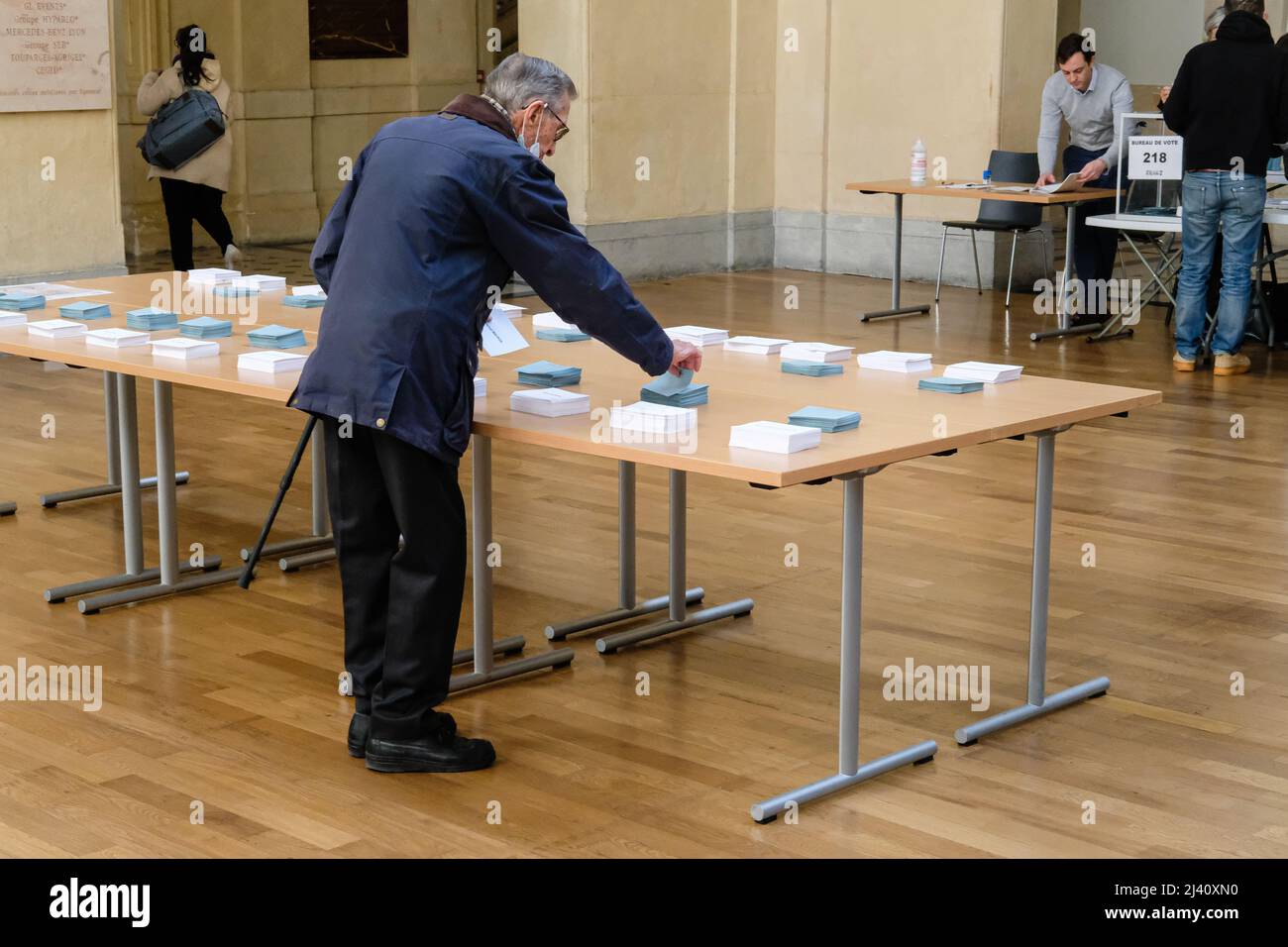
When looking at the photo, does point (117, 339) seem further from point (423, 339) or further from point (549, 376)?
point (423, 339)

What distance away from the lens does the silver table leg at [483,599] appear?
14.5 ft

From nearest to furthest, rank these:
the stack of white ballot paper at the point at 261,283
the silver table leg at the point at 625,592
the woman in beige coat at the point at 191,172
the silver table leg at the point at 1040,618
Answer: the silver table leg at the point at 1040,618, the silver table leg at the point at 625,592, the stack of white ballot paper at the point at 261,283, the woman in beige coat at the point at 191,172

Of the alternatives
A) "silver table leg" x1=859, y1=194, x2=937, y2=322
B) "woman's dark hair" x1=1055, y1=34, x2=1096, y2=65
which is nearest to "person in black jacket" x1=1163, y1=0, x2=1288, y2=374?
"woman's dark hair" x1=1055, y1=34, x2=1096, y2=65

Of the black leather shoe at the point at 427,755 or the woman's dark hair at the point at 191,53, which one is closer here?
the black leather shoe at the point at 427,755

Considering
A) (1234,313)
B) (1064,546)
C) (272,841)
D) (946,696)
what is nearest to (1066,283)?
(1234,313)

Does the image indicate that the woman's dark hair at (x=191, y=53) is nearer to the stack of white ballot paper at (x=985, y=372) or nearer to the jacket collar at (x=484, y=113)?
the jacket collar at (x=484, y=113)

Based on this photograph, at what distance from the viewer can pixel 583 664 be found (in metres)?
4.66

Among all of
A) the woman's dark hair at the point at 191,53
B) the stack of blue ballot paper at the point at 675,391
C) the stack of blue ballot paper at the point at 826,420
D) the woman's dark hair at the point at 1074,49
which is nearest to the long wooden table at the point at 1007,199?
the woman's dark hair at the point at 1074,49

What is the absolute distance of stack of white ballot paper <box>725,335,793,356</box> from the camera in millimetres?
4828

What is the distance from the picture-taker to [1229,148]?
843 centimetres

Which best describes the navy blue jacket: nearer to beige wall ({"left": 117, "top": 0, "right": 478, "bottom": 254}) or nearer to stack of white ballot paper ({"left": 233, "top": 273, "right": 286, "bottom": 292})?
stack of white ballot paper ({"left": 233, "top": 273, "right": 286, "bottom": 292})

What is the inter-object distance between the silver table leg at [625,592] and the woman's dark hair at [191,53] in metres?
6.04

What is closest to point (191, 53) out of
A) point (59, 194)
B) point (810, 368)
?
point (59, 194)

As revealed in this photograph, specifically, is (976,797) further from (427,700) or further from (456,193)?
(456,193)
